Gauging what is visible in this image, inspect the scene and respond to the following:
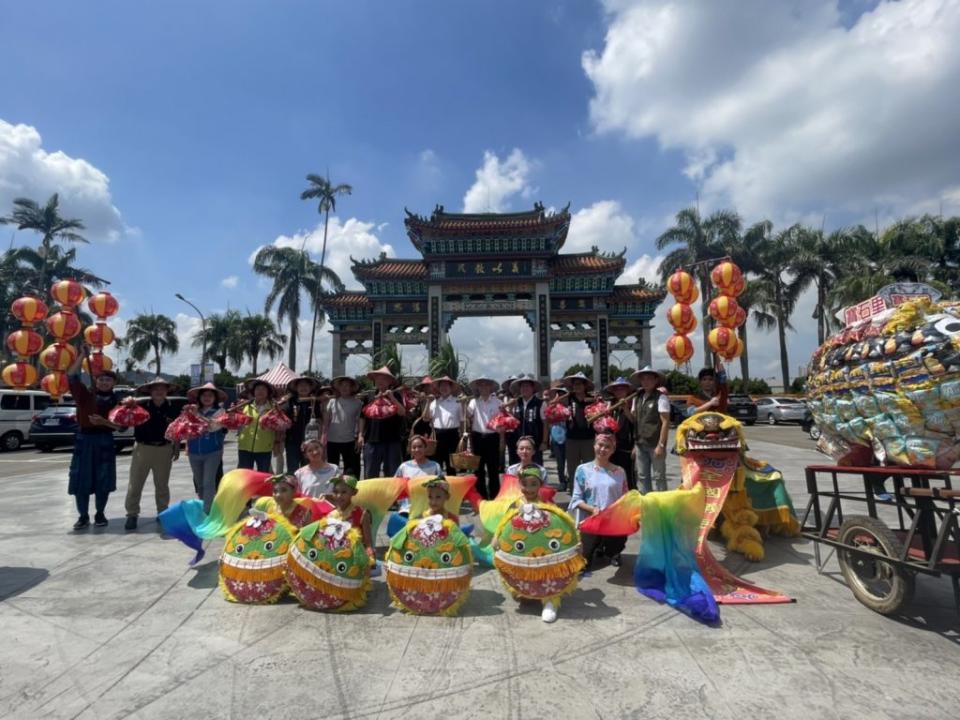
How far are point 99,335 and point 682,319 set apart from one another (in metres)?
7.69

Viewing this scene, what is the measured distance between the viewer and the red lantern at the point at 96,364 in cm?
Answer: 598

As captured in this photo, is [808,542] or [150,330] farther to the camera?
[150,330]

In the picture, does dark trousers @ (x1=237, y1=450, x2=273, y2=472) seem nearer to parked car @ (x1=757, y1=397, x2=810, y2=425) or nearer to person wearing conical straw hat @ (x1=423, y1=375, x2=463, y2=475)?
person wearing conical straw hat @ (x1=423, y1=375, x2=463, y2=475)

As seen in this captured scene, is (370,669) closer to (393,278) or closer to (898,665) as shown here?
(898,665)

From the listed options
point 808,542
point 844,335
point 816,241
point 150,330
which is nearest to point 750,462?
point 808,542

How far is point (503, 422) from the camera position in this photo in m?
5.88

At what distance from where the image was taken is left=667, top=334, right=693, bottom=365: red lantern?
20.4ft

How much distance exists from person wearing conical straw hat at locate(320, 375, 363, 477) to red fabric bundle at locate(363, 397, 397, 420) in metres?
0.18

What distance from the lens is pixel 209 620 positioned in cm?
342

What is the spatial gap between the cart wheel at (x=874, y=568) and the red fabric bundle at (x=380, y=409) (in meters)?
4.29

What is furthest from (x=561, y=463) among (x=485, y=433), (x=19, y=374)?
(x=19, y=374)

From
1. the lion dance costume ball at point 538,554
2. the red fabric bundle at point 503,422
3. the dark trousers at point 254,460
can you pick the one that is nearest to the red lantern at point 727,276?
the red fabric bundle at point 503,422

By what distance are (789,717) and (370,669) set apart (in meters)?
2.05

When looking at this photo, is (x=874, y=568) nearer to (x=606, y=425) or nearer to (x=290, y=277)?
(x=606, y=425)
